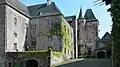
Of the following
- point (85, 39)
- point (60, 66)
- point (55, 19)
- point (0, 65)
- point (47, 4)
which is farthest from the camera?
point (85, 39)

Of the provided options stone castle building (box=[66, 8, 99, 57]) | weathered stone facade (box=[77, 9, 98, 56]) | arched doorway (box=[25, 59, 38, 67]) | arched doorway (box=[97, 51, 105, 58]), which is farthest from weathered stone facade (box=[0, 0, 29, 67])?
arched doorway (box=[97, 51, 105, 58])

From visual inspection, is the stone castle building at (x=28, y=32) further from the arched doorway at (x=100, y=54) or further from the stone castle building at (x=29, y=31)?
the arched doorway at (x=100, y=54)

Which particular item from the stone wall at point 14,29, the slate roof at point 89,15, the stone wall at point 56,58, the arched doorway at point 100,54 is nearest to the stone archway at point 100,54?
the arched doorway at point 100,54

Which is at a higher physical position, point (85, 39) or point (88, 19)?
point (88, 19)

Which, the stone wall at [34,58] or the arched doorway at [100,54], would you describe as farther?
the arched doorway at [100,54]

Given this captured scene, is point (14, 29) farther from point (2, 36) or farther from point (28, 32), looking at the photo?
point (28, 32)

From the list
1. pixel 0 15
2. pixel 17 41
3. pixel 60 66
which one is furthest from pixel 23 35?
pixel 60 66

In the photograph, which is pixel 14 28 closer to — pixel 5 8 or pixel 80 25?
pixel 5 8

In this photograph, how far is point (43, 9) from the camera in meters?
33.5

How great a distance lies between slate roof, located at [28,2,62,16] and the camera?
31.9 meters

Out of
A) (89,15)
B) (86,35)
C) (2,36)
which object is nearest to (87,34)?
(86,35)

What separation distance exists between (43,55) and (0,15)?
9.08 metres

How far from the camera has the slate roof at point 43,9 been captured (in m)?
31.9

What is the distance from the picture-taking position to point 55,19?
31.2 metres
